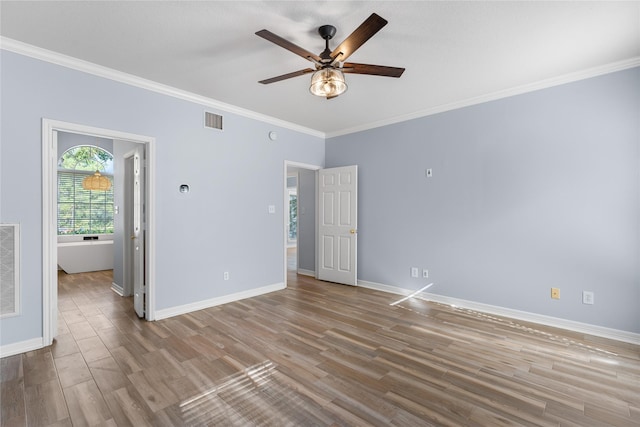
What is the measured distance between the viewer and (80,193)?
805 centimetres

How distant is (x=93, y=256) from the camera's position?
6.36m

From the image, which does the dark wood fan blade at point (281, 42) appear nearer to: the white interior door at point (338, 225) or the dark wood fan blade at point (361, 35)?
the dark wood fan blade at point (361, 35)

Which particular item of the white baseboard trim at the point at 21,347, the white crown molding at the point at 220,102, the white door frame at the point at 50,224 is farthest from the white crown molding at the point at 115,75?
the white baseboard trim at the point at 21,347

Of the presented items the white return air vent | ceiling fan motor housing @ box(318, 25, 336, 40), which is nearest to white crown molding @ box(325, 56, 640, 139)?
ceiling fan motor housing @ box(318, 25, 336, 40)

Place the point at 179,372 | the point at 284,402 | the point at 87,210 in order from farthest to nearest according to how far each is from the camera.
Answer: the point at 87,210, the point at 179,372, the point at 284,402

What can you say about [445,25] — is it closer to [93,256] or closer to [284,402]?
[284,402]

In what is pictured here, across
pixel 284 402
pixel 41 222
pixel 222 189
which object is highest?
pixel 222 189

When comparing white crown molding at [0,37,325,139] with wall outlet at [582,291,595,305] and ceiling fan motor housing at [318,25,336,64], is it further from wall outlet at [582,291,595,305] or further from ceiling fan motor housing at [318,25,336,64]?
wall outlet at [582,291,595,305]

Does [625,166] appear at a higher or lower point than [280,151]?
lower

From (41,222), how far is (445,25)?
4.01 meters

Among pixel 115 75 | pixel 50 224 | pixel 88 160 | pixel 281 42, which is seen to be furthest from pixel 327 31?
pixel 88 160

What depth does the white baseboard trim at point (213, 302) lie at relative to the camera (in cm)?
364

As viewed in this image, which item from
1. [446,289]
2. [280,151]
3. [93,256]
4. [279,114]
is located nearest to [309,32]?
[279,114]

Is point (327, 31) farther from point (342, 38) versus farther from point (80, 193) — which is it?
point (80, 193)
